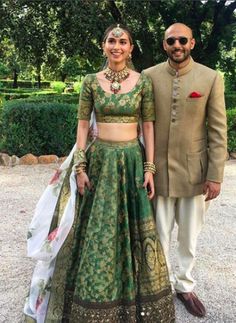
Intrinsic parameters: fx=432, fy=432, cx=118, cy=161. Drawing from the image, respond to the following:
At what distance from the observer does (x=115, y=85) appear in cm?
231

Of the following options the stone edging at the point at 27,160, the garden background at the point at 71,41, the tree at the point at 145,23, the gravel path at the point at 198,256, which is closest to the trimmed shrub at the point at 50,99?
the garden background at the point at 71,41

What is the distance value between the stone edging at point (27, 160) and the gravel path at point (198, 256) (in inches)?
29.5

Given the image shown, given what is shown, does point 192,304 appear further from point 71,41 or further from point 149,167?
point 71,41

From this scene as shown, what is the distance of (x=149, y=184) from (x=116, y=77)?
61 centimetres

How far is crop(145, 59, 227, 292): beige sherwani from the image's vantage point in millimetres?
2338

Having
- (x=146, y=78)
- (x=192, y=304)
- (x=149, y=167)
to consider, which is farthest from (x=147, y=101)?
(x=192, y=304)

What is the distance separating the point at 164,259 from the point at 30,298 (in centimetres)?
84

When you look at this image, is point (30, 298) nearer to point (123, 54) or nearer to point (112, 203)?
point (112, 203)

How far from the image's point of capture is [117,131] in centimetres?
234

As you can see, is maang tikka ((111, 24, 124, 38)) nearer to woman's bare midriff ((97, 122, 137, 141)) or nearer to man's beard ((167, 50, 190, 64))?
man's beard ((167, 50, 190, 64))

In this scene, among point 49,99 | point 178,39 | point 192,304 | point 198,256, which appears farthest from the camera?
point 49,99

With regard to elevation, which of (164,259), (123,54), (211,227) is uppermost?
(123,54)

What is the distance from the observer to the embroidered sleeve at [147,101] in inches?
92.2

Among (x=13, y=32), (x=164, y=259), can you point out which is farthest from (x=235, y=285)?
(x=13, y=32)
